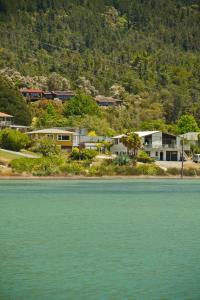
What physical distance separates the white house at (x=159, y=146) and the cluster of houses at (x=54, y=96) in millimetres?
42624

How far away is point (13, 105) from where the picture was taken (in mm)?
114562

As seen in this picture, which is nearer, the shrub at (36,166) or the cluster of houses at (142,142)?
the shrub at (36,166)

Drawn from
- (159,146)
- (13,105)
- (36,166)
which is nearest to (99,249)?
(36,166)

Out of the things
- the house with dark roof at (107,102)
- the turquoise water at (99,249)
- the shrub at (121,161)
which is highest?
the house with dark roof at (107,102)

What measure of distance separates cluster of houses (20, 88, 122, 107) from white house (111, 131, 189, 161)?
4262cm

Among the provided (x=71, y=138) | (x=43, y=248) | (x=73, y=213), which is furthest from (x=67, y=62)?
(x=43, y=248)

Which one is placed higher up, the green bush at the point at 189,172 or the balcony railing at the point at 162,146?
the balcony railing at the point at 162,146

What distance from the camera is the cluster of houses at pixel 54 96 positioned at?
142262 mm

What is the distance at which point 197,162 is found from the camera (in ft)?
320

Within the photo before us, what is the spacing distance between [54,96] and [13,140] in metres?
52.1

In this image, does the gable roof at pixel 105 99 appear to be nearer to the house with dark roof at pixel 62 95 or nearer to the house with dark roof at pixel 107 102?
the house with dark roof at pixel 107 102

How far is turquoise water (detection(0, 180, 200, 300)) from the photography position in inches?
840

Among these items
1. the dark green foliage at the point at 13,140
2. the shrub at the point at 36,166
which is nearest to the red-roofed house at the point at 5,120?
the dark green foliage at the point at 13,140

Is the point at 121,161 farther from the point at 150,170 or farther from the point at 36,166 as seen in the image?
the point at 36,166
